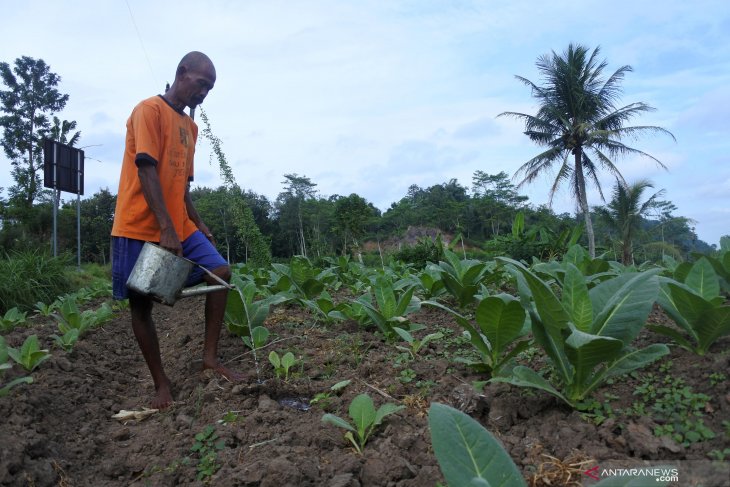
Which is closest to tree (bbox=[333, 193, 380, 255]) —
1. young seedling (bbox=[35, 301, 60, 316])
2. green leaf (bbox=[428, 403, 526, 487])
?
young seedling (bbox=[35, 301, 60, 316])

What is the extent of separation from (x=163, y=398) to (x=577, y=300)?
2.09 meters

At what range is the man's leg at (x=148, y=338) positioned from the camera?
290 centimetres

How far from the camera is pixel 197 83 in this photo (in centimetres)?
297

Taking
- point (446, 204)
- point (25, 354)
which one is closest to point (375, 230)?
point (446, 204)

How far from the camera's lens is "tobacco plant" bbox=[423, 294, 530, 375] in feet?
7.13

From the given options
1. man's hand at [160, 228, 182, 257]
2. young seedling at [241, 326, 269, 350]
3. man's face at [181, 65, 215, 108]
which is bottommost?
young seedling at [241, 326, 269, 350]

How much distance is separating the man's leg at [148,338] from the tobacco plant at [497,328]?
160 cm

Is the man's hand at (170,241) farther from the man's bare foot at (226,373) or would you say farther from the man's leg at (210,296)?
the man's bare foot at (226,373)

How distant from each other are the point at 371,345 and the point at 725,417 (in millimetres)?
1855

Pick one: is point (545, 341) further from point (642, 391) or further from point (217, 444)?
point (217, 444)

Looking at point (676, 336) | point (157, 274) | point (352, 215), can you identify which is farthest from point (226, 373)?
point (352, 215)

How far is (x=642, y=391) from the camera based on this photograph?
73.5 inches

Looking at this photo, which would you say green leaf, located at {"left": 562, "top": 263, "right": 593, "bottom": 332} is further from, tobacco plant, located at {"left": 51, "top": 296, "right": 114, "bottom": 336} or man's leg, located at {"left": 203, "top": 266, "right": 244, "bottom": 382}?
tobacco plant, located at {"left": 51, "top": 296, "right": 114, "bottom": 336}

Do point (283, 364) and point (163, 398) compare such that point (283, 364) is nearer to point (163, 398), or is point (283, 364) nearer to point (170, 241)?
point (163, 398)
